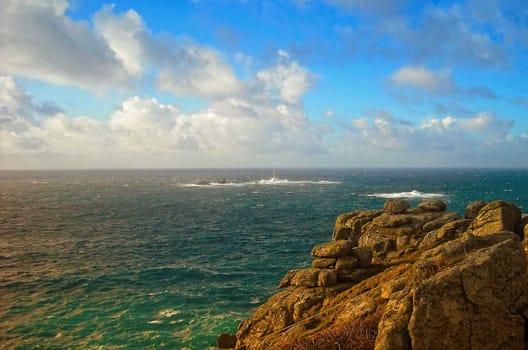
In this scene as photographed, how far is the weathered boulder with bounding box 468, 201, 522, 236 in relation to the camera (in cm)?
2550

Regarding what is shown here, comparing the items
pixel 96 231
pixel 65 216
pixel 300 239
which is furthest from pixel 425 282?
pixel 65 216

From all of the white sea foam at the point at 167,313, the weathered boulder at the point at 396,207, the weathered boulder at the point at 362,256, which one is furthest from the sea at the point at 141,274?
the weathered boulder at the point at 396,207

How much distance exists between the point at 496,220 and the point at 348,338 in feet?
62.1

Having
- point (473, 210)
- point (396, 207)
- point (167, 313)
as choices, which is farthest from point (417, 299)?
point (396, 207)

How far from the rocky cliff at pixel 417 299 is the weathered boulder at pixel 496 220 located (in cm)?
8

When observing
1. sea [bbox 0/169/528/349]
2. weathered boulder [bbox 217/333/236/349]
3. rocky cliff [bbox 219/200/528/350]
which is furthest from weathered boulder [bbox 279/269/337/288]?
sea [bbox 0/169/528/349]

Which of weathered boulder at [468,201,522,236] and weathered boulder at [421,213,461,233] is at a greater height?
weathered boulder at [468,201,522,236]

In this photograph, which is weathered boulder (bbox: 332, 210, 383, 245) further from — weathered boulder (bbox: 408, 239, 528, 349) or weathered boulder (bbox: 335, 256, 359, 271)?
weathered boulder (bbox: 408, 239, 528, 349)

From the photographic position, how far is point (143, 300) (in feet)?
112

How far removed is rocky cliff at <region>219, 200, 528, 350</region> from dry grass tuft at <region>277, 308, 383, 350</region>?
0.13 feet

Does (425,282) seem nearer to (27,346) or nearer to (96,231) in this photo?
(27,346)

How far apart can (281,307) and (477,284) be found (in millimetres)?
13058

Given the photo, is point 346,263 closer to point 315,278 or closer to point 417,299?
point 315,278

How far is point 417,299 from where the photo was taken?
11.5 metres
